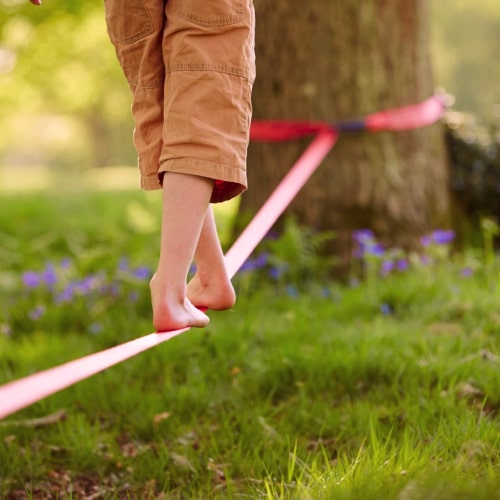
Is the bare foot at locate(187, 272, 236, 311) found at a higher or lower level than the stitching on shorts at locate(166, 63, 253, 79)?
lower

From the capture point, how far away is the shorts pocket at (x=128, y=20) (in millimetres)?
2145

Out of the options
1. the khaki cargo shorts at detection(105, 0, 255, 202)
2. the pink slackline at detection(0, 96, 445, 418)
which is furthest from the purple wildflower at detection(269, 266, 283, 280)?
the khaki cargo shorts at detection(105, 0, 255, 202)

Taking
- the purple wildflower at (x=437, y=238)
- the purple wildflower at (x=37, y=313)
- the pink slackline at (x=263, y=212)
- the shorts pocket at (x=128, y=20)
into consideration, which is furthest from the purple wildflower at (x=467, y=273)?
the shorts pocket at (x=128, y=20)

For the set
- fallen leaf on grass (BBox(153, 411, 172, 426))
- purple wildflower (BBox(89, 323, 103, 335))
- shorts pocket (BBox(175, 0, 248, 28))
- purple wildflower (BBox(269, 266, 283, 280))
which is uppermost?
shorts pocket (BBox(175, 0, 248, 28))

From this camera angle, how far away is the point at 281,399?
2.78 m

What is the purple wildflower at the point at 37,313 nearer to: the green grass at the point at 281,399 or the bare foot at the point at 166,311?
the green grass at the point at 281,399

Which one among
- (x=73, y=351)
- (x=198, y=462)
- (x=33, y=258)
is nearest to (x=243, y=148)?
(x=198, y=462)

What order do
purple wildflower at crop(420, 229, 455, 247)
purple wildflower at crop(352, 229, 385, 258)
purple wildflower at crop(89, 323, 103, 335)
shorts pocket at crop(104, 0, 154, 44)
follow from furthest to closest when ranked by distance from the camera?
1. purple wildflower at crop(420, 229, 455, 247)
2. purple wildflower at crop(352, 229, 385, 258)
3. purple wildflower at crop(89, 323, 103, 335)
4. shorts pocket at crop(104, 0, 154, 44)

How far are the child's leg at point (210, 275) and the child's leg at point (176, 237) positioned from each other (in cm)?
23

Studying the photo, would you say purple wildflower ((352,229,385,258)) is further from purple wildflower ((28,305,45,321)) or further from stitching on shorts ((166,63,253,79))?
stitching on shorts ((166,63,253,79))

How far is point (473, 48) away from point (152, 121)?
25.7m

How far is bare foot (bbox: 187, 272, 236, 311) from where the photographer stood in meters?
2.34

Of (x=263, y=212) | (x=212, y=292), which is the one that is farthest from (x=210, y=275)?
(x=263, y=212)

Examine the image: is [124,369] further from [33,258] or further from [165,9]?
[33,258]
